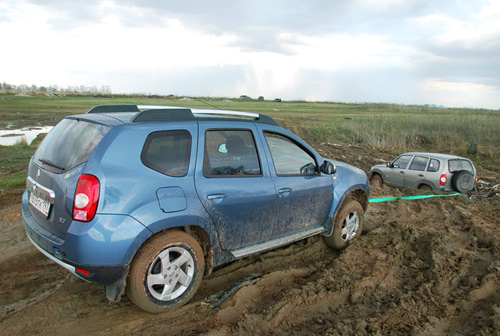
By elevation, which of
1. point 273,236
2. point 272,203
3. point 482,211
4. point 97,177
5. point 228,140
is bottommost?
point 482,211

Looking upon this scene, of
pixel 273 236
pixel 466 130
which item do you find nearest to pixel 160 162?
pixel 273 236

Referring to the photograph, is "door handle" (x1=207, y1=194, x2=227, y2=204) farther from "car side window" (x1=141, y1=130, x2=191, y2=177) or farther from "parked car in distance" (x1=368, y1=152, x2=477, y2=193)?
"parked car in distance" (x1=368, y1=152, x2=477, y2=193)

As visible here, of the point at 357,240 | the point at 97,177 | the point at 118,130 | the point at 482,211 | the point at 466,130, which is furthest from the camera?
the point at 466,130

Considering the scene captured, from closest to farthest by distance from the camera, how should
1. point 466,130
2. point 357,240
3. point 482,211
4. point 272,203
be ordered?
point 272,203 → point 357,240 → point 482,211 → point 466,130

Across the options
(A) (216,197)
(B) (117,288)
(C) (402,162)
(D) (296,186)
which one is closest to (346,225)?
(D) (296,186)

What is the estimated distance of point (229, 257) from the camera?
3846 millimetres

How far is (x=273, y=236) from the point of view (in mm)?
4297

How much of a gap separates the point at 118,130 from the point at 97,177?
1.53 feet

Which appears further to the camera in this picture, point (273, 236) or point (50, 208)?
point (273, 236)

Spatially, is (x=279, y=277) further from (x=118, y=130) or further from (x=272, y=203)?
(x=118, y=130)

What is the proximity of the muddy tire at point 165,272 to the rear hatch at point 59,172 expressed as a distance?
27.3 inches

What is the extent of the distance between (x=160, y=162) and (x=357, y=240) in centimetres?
346

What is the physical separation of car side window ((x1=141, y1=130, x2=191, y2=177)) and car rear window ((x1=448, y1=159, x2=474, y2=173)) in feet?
31.6

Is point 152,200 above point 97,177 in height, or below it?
below
